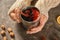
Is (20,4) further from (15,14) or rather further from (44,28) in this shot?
(44,28)

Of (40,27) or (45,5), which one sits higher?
(45,5)

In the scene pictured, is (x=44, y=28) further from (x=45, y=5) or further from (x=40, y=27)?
(x=45, y=5)

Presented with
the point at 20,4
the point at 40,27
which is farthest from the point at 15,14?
the point at 40,27

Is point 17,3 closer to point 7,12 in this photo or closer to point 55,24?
point 7,12

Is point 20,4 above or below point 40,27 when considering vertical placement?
above

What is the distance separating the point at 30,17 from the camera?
104cm

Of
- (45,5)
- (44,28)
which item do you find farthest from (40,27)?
(45,5)

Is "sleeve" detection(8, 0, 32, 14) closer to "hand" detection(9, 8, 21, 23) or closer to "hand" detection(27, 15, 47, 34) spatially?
"hand" detection(9, 8, 21, 23)

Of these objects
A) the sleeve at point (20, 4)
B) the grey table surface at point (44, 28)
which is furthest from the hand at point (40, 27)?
the sleeve at point (20, 4)

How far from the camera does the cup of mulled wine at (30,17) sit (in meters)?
1.03

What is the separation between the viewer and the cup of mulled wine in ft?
3.39

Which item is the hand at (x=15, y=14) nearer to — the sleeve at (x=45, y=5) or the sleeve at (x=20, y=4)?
the sleeve at (x=20, y=4)

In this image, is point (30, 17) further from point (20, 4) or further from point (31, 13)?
point (20, 4)

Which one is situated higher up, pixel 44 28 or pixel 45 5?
pixel 45 5
